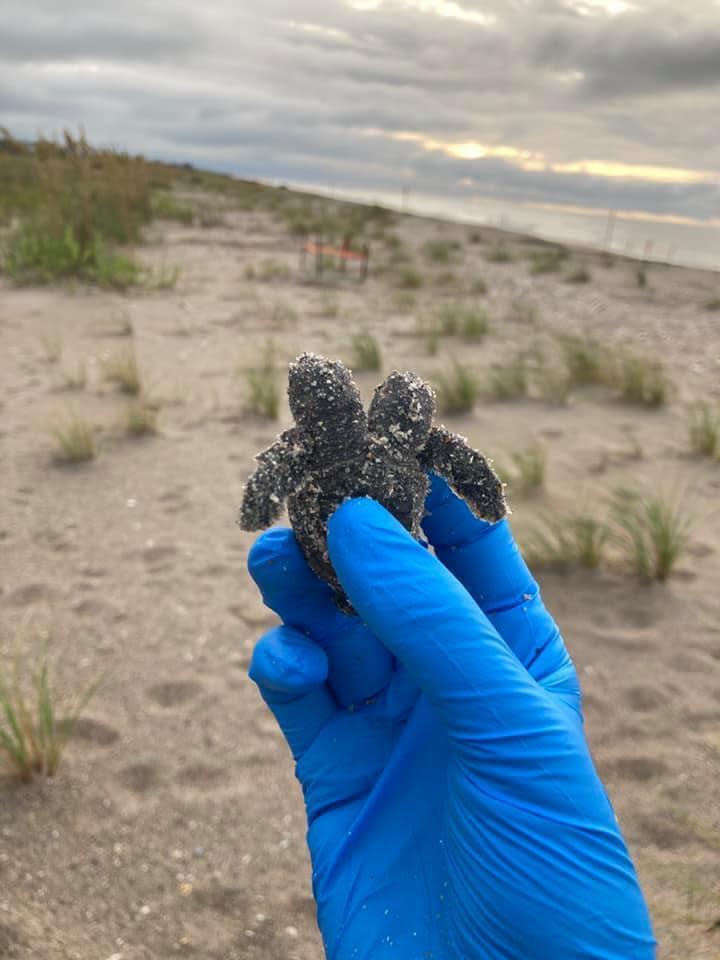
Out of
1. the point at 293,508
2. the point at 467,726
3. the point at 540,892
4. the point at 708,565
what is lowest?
the point at 708,565

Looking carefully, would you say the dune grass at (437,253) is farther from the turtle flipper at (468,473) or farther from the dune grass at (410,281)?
A: the turtle flipper at (468,473)

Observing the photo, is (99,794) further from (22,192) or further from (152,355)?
(22,192)

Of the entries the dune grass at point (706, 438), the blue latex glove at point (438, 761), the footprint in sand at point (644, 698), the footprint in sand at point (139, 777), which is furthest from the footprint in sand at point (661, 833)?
the dune grass at point (706, 438)

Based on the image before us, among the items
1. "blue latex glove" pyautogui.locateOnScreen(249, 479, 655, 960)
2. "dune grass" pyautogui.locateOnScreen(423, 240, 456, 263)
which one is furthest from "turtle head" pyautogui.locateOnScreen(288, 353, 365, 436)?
"dune grass" pyautogui.locateOnScreen(423, 240, 456, 263)

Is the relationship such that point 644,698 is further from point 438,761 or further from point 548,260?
point 548,260

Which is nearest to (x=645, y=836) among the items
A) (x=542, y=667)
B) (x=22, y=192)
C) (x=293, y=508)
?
(x=542, y=667)

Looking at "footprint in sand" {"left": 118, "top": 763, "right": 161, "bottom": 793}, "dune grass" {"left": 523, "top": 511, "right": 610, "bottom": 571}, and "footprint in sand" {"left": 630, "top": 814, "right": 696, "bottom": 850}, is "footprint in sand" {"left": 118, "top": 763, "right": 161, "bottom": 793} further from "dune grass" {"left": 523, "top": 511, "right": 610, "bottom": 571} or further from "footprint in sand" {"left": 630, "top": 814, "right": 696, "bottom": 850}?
"dune grass" {"left": 523, "top": 511, "right": 610, "bottom": 571}
